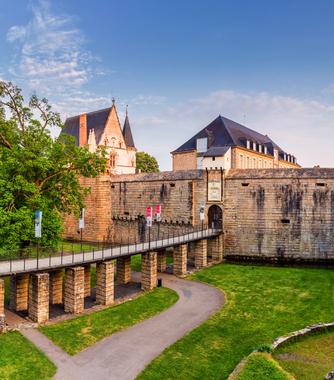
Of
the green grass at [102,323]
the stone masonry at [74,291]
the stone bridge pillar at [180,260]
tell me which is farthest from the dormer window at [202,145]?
the stone masonry at [74,291]

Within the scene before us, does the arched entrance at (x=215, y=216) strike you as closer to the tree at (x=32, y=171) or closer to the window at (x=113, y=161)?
the tree at (x=32, y=171)

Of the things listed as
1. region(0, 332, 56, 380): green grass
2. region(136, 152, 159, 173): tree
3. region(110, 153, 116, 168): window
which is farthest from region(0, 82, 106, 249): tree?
region(136, 152, 159, 173): tree

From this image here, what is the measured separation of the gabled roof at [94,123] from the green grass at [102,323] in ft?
105

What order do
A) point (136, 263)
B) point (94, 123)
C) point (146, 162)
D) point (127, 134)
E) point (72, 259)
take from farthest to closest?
point (146, 162), point (127, 134), point (94, 123), point (136, 263), point (72, 259)

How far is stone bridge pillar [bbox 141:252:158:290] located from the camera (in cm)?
2250

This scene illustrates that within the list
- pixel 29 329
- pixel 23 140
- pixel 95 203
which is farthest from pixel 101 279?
pixel 95 203

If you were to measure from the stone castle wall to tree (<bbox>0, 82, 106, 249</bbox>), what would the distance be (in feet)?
46.2

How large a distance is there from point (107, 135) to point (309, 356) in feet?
134

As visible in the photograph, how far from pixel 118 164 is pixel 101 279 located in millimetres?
33798

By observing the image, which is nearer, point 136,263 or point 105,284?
point 105,284

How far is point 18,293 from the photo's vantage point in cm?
1850

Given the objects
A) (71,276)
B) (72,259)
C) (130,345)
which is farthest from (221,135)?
(130,345)

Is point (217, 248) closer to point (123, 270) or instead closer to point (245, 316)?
point (123, 270)

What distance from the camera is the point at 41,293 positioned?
16.4 m
